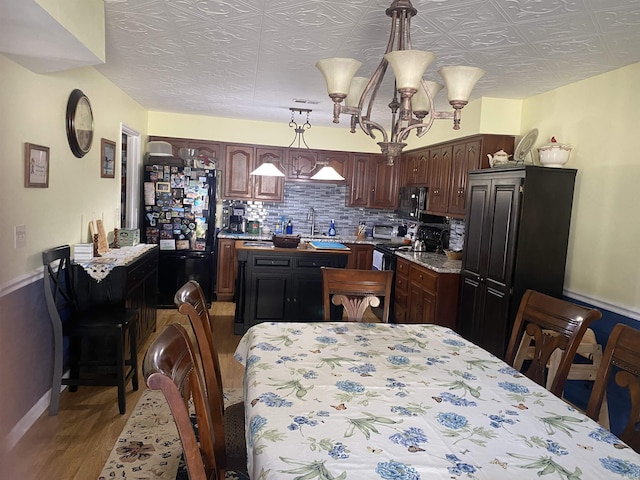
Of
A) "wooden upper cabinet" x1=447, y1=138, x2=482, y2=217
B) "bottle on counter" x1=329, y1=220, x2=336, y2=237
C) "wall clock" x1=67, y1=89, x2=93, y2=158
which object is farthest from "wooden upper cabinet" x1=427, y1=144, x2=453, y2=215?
"wall clock" x1=67, y1=89, x2=93, y2=158

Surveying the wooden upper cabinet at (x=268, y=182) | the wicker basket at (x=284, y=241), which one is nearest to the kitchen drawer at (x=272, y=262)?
the wicker basket at (x=284, y=241)

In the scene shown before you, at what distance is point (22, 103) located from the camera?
2449mm

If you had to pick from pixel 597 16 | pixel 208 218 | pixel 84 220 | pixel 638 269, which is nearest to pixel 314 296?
pixel 208 218

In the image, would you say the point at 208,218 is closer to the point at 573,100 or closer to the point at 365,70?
the point at 365,70

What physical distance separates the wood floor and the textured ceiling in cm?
235

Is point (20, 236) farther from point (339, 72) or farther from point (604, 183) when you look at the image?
point (604, 183)

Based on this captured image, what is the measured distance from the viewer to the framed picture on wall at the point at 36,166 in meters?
2.49

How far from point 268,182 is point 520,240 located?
355 centimetres

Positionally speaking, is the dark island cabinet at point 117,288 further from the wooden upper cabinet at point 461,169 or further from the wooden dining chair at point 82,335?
the wooden upper cabinet at point 461,169

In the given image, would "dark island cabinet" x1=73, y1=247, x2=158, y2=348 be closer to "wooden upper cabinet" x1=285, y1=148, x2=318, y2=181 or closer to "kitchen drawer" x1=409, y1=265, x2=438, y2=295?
"kitchen drawer" x1=409, y1=265, x2=438, y2=295

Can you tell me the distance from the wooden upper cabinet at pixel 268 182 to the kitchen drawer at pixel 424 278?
228 centimetres

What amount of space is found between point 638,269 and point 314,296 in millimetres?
2617

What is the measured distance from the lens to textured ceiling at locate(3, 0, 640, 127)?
2.23 meters

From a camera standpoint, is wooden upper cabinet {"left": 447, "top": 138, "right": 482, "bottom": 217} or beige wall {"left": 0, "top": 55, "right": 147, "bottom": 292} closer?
beige wall {"left": 0, "top": 55, "right": 147, "bottom": 292}
